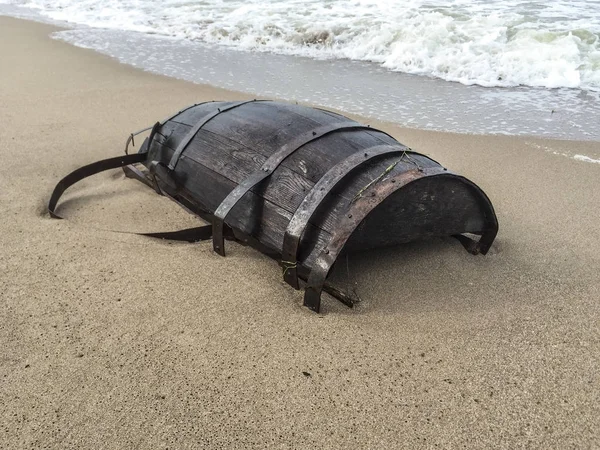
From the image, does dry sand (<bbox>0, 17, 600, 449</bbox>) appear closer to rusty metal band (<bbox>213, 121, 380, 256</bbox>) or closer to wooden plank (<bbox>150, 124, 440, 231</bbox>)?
rusty metal band (<bbox>213, 121, 380, 256</bbox>)

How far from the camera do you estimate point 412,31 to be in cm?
857

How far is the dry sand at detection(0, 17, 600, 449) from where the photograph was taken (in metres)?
1.89

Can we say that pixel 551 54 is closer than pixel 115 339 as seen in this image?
No

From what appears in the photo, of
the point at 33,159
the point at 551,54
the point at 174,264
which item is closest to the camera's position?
the point at 174,264

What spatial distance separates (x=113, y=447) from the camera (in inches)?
70.6

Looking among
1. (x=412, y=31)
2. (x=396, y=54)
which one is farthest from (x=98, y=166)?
(x=412, y=31)

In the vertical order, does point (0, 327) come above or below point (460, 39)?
below

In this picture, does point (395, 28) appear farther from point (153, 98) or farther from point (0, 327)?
point (0, 327)

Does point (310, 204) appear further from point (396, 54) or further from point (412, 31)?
point (412, 31)

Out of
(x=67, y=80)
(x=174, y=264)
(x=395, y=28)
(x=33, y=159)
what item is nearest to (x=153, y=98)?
(x=67, y=80)

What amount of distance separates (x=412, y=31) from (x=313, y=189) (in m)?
7.19

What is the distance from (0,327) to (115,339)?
21.9 inches

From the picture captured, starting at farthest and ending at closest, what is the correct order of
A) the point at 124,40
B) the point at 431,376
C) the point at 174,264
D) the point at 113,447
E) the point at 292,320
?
the point at 124,40
the point at 174,264
the point at 292,320
the point at 431,376
the point at 113,447

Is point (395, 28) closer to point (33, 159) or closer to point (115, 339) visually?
point (33, 159)
